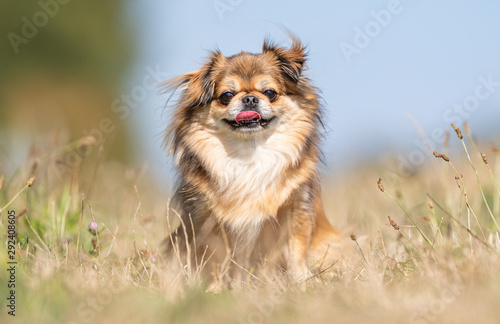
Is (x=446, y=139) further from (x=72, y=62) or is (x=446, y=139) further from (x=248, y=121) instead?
(x=72, y=62)

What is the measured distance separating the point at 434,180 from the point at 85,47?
9897mm

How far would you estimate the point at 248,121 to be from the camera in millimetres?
3742

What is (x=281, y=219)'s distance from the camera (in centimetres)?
366

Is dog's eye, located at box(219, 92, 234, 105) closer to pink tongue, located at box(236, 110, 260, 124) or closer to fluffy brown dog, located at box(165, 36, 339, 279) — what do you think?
fluffy brown dog, located at box(165, 36, 339, 279)

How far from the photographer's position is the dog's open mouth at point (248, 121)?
3.69 m

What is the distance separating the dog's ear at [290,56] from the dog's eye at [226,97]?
404mm

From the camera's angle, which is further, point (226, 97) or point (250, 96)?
point (226, 97)

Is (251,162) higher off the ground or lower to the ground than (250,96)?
lower

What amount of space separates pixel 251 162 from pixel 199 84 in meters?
0.65

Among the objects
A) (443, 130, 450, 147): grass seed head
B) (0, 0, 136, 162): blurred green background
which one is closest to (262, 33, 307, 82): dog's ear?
(443, 130, 450, 147): grass seed head

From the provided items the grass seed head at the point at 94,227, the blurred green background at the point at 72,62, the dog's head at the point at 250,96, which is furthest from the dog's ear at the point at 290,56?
the blurred green background at the point at 72,62

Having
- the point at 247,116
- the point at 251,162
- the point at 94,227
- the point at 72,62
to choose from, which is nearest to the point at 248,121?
the point at 247,116

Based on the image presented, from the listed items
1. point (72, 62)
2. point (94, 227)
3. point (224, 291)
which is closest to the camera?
point (224, 291)

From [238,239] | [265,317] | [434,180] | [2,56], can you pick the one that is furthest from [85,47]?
[265,317]
